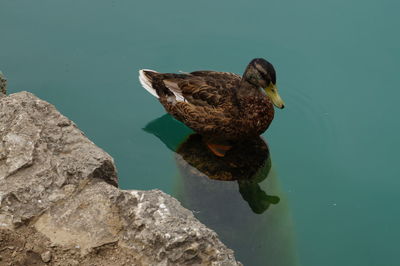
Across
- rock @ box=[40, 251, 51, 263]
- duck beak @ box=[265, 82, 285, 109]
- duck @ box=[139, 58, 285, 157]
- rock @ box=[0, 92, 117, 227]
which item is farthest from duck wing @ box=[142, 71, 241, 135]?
rock @ box=[40, 251, 51, 263]

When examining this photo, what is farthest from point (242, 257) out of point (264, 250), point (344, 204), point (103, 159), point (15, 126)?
point (15, 126)

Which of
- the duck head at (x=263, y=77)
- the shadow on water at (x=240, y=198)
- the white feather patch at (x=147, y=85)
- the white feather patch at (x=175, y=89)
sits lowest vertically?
the shadow on water at (x=240, y=198)

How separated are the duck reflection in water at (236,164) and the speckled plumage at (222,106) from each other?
0.58ft

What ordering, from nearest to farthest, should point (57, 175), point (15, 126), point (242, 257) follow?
1. point (57, 175)
2. point (15, 126)
3. point (242, 257)

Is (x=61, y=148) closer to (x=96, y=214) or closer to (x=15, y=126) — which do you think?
(x=15, y=126)

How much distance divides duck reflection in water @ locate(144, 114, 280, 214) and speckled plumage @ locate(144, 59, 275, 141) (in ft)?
0.58

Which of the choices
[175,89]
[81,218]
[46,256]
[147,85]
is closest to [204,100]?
[175,89]

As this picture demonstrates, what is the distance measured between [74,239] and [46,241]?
0.41 feet

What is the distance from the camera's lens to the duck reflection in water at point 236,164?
14.0 ft

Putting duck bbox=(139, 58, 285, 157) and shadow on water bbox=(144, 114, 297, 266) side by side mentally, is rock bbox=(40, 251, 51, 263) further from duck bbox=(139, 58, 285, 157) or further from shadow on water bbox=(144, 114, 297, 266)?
duck bbox=(139, 58, 285, 157)

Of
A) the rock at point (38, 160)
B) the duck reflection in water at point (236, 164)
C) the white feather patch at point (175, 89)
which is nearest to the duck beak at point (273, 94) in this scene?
the duck reflection in water at point (236, 164)

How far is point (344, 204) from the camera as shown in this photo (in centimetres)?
436

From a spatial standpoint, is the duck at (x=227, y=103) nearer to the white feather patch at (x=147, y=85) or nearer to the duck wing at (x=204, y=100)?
the duck wing at (x=204, y=100)

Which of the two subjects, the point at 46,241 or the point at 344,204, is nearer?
the point at 46,241
